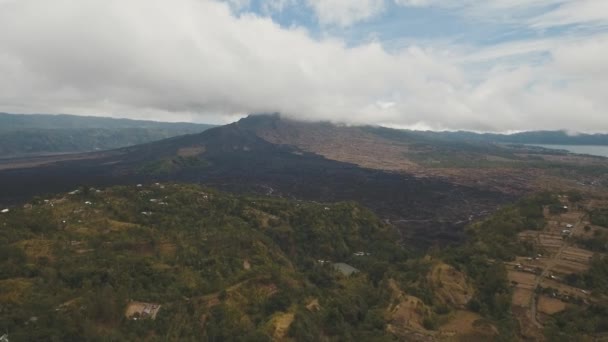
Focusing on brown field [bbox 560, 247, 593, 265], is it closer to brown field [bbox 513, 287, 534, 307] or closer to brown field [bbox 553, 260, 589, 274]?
brown field [bbox 553, 260, 589, 274]

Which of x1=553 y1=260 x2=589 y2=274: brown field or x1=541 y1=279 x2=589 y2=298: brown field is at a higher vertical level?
x1=553 y1=260 x2=589 y2=274: brown field

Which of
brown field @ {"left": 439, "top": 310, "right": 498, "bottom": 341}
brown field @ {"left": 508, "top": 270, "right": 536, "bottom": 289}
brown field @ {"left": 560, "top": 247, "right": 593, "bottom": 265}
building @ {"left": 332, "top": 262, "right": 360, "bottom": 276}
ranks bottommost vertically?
building @ {"left": 332, "top": 262, "right": 360, "bottom": 276}

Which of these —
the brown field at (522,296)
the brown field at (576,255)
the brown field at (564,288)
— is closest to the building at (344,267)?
the brown field at (522,296)

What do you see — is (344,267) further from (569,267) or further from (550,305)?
(550,305)

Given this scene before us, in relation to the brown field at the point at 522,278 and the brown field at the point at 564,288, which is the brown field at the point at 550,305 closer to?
the brown field at the point at 564,288

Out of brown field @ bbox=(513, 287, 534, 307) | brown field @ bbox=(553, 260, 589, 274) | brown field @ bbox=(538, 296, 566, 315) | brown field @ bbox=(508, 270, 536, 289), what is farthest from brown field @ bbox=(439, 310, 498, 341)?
brown field @ bbox=(553, 260, 589, 274)

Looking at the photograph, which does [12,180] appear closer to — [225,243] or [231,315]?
[225,243]
